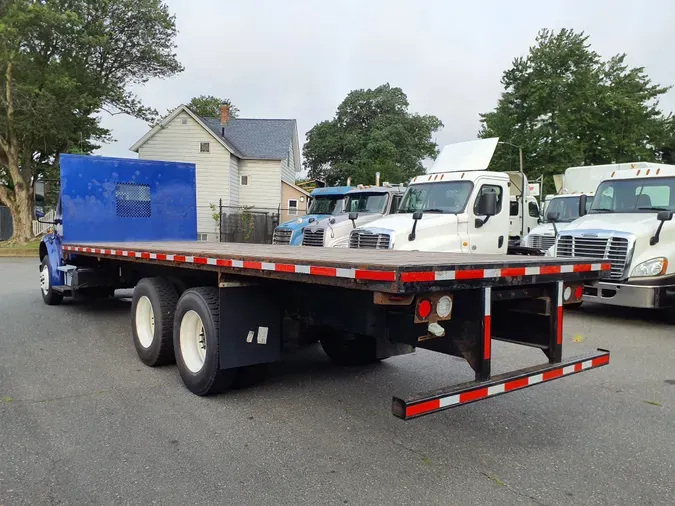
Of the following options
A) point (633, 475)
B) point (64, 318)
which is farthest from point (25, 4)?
point (633, 475)

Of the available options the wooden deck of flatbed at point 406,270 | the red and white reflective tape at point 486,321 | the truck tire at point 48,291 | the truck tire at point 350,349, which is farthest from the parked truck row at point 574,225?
the truck tire at point 48,291

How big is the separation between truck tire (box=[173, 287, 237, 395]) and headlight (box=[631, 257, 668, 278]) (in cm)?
667

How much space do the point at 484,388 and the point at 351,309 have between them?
1.17 metres

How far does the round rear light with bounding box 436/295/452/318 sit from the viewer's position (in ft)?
11.2

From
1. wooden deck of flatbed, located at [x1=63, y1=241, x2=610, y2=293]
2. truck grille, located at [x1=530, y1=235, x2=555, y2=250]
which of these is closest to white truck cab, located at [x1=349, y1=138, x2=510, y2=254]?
truck grille, located at [x1=530, y1=235, x2=555, y2=250]

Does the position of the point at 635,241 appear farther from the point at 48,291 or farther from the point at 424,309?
the point at 48,291

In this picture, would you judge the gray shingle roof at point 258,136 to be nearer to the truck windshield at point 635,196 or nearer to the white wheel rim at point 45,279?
the white wheel rim at point 45,279

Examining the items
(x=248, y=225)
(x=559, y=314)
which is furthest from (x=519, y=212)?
(x=248, y=225)

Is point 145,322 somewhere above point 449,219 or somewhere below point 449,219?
below

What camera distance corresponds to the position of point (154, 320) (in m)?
6.20

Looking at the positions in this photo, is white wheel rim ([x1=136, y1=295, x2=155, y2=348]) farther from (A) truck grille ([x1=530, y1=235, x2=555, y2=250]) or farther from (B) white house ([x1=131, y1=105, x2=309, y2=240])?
(B) white house ([x1=131, y1=105, x2=309, y2=240])

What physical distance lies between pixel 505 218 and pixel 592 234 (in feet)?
5.57

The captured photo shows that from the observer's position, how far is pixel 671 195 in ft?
30.8

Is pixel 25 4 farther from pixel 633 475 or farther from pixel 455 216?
pixel 633 475
